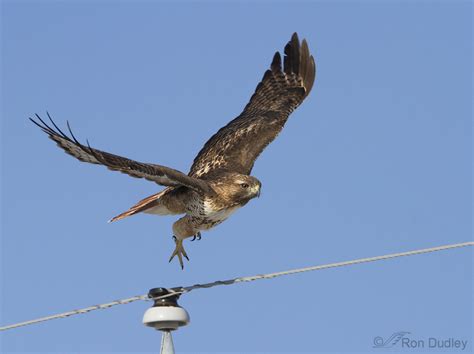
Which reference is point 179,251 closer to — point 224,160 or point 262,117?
point 224,160

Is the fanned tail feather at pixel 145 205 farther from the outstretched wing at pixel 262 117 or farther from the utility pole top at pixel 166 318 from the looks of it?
the utility pole top at pixel 166 318

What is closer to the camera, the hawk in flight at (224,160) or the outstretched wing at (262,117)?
the hawk in flight at (224,160)

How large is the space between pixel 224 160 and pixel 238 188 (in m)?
1.28

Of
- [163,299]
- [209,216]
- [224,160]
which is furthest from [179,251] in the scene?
[163,299]

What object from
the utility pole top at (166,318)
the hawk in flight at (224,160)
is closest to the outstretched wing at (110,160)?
the hawk in flight at (224,160)

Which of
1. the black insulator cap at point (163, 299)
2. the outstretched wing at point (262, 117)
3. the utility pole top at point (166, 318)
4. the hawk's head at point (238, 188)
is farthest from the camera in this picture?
the outstretched wing at point (262, 117)

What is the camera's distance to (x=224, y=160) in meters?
10.9

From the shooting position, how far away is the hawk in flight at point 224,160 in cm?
849

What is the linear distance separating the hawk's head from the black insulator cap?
12.2 feet

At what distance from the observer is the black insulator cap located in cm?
583

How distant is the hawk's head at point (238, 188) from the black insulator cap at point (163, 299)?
3.72 metres

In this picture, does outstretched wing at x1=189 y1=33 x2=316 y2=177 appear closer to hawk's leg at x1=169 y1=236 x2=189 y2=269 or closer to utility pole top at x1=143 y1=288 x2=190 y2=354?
hawk's leg at x1=169 y1=236 x2=189 y2=269

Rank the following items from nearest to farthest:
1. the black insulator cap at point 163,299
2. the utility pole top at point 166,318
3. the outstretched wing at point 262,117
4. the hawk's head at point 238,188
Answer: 1. the utility pole top at point 166,318
2. the black insulator cap at point 163,299
3. the hawk's head at point 238,188
4. the outstretched wing at point 262,117

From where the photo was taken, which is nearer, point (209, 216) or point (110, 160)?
point (110, 160)
